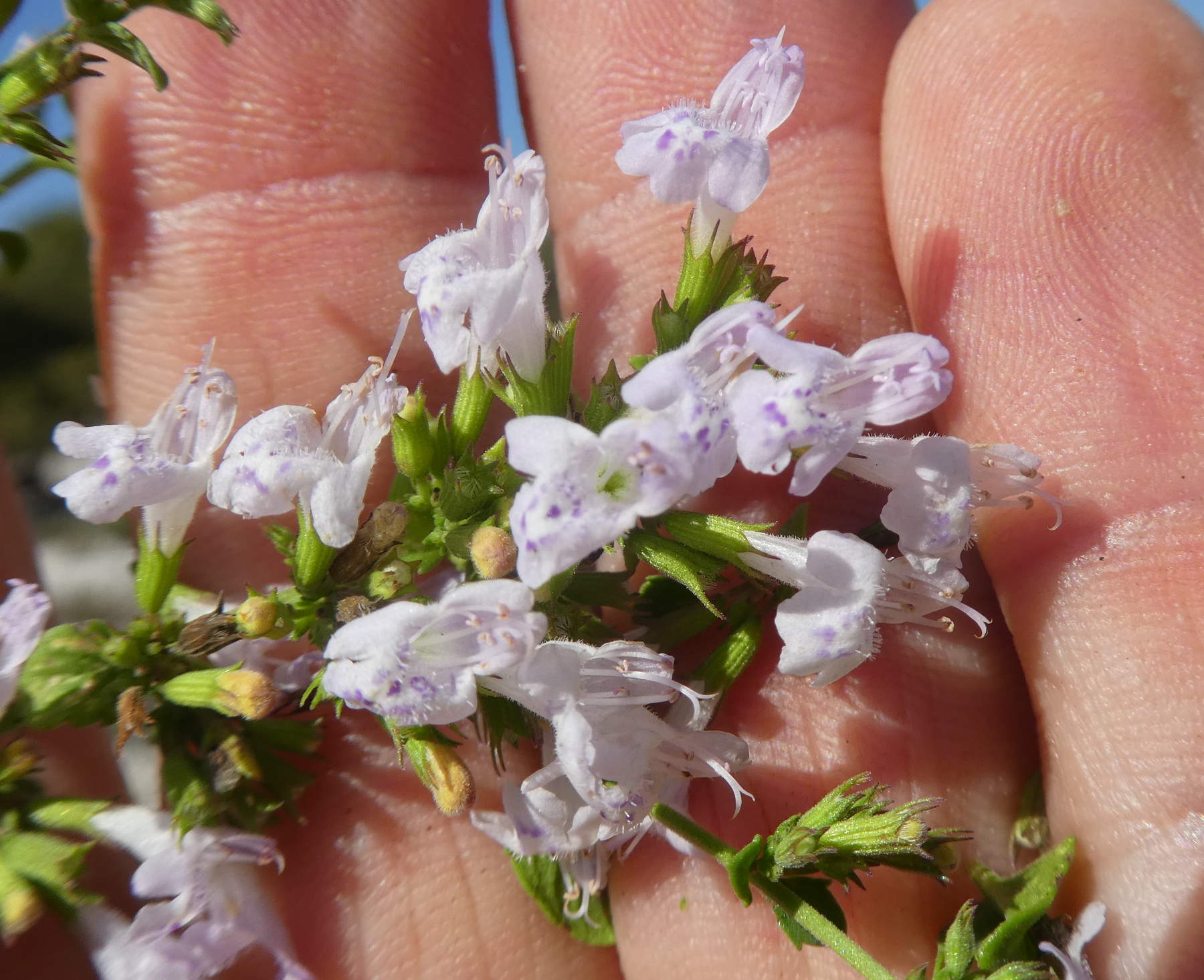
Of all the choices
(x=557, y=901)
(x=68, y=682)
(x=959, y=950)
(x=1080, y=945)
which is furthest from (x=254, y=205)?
(x=1080, y=945)

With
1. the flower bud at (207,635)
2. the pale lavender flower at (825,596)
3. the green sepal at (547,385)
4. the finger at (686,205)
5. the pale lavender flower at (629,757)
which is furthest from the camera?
the finger at (686,205)

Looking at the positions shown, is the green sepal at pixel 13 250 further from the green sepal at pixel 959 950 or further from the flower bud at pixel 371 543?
the green sepal at pixel 959 950

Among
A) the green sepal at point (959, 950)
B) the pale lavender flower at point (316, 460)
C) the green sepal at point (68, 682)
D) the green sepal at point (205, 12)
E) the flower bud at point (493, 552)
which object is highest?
the green sepal at point (205, 12)

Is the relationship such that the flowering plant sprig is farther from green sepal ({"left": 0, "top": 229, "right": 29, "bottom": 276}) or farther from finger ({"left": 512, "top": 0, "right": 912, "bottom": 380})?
green sepal ({"left": 0, "top": 229, "right": 29, "bottom": 276})

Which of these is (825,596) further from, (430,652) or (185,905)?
(185,905)

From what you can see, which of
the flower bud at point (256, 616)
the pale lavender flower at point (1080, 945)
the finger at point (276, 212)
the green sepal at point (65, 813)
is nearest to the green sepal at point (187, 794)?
the green sepal at point (65, 813)

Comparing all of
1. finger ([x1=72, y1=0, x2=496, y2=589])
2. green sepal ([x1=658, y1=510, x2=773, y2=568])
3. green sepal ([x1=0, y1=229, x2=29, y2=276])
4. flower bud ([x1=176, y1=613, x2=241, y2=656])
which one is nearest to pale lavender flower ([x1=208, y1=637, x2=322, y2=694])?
flower bud ([x1=176, y1=613, x2=241, y2=656])

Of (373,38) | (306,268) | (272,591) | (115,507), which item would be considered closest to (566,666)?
(272,591)
